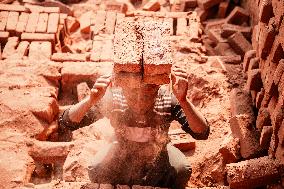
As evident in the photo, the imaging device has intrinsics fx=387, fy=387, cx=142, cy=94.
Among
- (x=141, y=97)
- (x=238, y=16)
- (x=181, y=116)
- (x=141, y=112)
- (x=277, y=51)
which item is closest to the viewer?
(x=141, y=97)

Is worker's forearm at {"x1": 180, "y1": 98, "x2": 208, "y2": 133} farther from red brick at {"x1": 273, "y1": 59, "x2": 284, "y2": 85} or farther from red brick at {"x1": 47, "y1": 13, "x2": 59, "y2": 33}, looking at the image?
red brick at {"x1": 47, "y1": 13, "x2": 59, "y2": 33}

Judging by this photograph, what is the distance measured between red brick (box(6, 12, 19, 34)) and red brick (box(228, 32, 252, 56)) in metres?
3.04

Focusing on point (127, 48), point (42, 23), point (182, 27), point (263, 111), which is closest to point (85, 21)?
point (42, 23)

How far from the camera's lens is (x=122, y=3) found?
6141mm

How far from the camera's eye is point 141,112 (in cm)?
321

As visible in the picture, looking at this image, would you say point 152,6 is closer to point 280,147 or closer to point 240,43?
point 240,43

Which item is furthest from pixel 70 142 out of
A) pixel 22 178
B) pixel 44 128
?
pixel 22 178

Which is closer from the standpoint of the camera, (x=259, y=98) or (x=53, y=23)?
(x=259, y=98)

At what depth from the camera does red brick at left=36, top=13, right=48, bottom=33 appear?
5.32 meters

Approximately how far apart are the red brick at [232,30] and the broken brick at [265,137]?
6.89 ft

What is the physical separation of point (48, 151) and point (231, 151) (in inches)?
75.3

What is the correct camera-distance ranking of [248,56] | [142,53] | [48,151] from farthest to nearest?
1. [248,56]
2. [48,151]
3. [142,53]

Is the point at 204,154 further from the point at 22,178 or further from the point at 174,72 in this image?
the point at 22,178

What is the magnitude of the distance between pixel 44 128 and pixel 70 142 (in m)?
0.33
